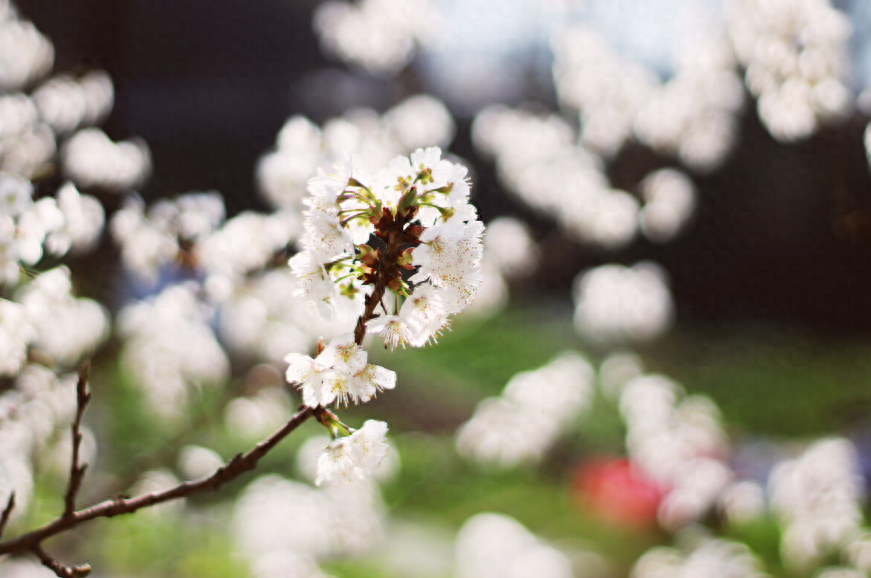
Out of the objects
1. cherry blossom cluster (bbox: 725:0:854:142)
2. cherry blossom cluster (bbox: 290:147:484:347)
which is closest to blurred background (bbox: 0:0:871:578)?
cherry blossom cluster (bbox: 725:0:854:142)

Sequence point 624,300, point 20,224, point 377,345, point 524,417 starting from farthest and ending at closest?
point 377,345
point 624,300
point 524,417
point 20,224

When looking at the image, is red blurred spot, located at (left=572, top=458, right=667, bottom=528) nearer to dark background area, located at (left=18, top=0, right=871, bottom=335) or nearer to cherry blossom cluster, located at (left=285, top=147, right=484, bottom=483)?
dark background area, located at (left=18, top=0, right=871, bottom=335)

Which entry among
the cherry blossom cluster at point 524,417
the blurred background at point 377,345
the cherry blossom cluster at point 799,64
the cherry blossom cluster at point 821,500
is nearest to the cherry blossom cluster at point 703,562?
the blurred background at point 377,345

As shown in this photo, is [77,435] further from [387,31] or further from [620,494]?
[620,494]

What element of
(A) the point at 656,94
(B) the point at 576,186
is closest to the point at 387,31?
(B) the point at 576,186

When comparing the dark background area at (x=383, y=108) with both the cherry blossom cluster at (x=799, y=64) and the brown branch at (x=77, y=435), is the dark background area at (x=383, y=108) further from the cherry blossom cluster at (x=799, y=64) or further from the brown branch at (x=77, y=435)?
the brown branch at (x=77, y=435)

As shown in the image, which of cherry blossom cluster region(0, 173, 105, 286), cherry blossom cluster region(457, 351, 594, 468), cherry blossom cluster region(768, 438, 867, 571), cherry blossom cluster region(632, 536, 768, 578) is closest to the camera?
cherry blossom cluster region(0, 173, 105, 286)
